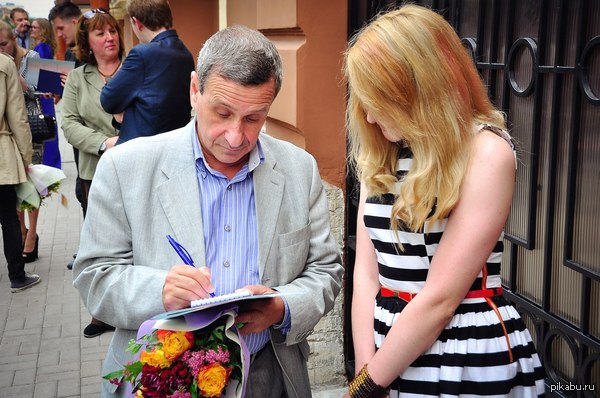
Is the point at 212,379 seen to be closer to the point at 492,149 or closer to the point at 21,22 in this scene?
the point at 492,149

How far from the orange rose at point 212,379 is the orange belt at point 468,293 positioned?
55 cm

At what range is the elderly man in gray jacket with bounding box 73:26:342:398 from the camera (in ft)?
6.63

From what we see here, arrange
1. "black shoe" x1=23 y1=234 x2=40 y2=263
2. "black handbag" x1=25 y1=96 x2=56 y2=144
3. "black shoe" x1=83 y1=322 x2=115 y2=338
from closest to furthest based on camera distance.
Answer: "black shoe" x1=83 y1=322 x2=115 y2=338
"black handbag" x1=25 y1=96 x2=56 y2=144
"black shoe" x1=23 y1=234 x2=40 y2=263

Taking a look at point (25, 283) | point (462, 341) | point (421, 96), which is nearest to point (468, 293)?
point (462, 341)

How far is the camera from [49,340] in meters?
5.38

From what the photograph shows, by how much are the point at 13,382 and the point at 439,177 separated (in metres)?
3.71

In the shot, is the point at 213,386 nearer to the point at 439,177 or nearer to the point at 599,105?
the point at 439,177

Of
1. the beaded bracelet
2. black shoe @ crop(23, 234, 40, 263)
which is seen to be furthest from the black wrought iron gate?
black shoe @ crop(23, 234, 40, 263)

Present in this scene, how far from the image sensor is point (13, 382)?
4691 mm

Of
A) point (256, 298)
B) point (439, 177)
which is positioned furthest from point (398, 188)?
point (256, 298)

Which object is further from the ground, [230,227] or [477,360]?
[230,227]

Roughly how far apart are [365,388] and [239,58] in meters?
0.96

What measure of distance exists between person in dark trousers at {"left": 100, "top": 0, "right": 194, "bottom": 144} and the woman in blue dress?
4159 millimetres

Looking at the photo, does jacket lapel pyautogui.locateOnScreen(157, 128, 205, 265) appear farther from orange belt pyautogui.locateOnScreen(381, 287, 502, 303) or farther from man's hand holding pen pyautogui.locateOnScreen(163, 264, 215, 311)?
orange belt pyautogui.locateOnScreen(381, 287, 502, 303)
